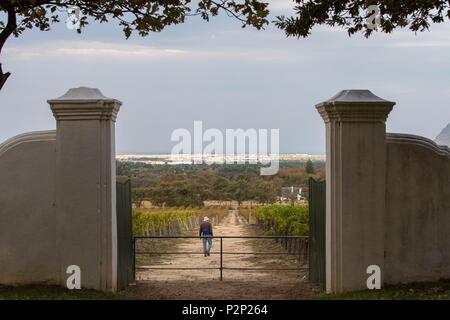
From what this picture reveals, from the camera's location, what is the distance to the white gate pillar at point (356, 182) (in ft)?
32.1

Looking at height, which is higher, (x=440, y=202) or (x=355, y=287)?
(x=440, y=202)

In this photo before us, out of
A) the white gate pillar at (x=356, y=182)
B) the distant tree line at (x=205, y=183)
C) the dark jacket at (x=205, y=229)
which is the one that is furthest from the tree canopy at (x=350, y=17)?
the distant tree line at (x=205, y=183)

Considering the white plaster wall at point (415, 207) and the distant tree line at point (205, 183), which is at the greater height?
the distant tree line at point (205, 183)

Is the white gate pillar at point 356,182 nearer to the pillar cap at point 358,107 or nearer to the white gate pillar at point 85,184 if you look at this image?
the pillar cap at point 358,107

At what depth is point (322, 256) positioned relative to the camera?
11.2m

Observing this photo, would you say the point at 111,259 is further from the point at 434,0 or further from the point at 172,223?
the point at 172,223

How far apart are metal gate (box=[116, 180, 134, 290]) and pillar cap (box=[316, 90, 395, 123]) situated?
11.9 feet

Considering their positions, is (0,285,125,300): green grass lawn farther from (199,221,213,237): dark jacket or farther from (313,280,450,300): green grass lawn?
(199,221,213,237): dark jacket

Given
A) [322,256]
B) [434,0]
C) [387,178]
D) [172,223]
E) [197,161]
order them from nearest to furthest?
[434,0]
[387,178]
[322,256]
[172,223]
[197,161]

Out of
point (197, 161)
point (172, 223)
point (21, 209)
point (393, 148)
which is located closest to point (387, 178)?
point (393, 148)

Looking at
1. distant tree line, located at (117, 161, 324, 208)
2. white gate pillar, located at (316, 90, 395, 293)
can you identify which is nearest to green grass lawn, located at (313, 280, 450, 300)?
white gate pillar, located at (316, 90, 395, 293)

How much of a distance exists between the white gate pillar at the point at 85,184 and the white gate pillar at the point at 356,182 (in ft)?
10.5

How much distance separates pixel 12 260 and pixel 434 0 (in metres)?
6.94

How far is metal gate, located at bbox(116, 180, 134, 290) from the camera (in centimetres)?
1106
